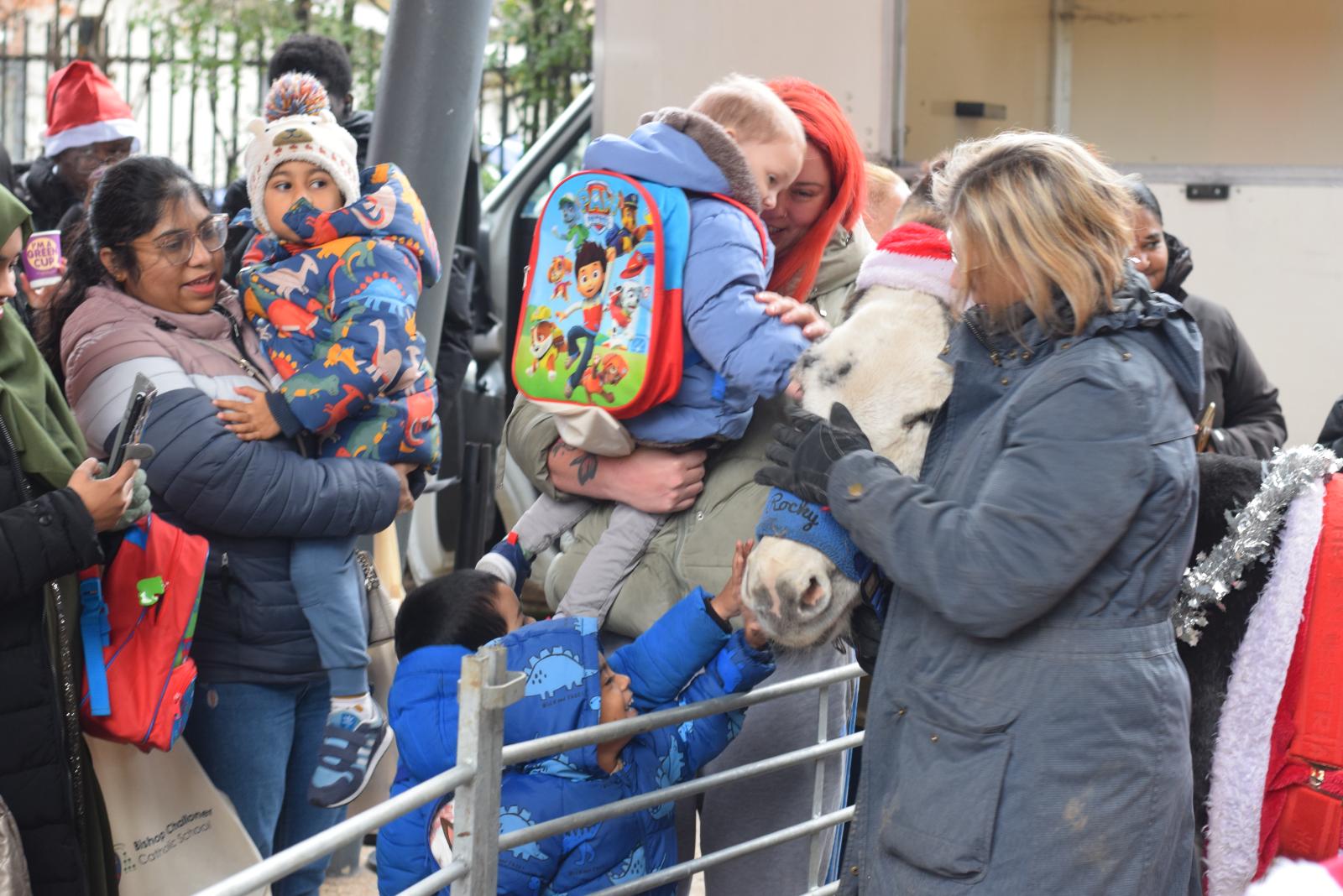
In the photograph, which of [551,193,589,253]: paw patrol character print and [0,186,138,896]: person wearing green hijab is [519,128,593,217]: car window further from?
[0,186,138,896]: person wearing green hijab

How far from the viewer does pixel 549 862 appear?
2639 mm

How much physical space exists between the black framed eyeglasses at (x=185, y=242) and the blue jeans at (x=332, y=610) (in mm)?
682

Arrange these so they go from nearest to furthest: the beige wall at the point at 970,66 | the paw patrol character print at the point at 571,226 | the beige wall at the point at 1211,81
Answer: the paw patrol character print at the point at 571,226 → the beige wall at the point at 970,66 → the beige wall at the point at 1211,81

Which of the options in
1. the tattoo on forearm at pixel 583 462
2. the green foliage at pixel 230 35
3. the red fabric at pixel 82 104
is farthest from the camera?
the green foliage at pixel 230 35

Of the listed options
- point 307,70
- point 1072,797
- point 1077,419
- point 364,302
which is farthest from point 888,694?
point 307,70

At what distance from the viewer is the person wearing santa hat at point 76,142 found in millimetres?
5012

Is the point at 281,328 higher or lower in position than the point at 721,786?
higher

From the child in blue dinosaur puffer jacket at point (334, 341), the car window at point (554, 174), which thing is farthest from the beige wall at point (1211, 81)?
the child in blue dinosaur puffer jacket at point (334, 341)

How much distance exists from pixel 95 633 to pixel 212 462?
43 centimetres

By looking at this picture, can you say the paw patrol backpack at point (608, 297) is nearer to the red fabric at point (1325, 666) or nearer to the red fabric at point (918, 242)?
the red fabric at point (918, 242)

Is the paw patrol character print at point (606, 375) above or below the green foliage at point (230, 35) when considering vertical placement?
below

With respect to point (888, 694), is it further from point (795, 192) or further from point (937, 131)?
point (937, 131)

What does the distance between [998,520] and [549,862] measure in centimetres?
A: 108

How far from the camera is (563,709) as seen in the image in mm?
2621
